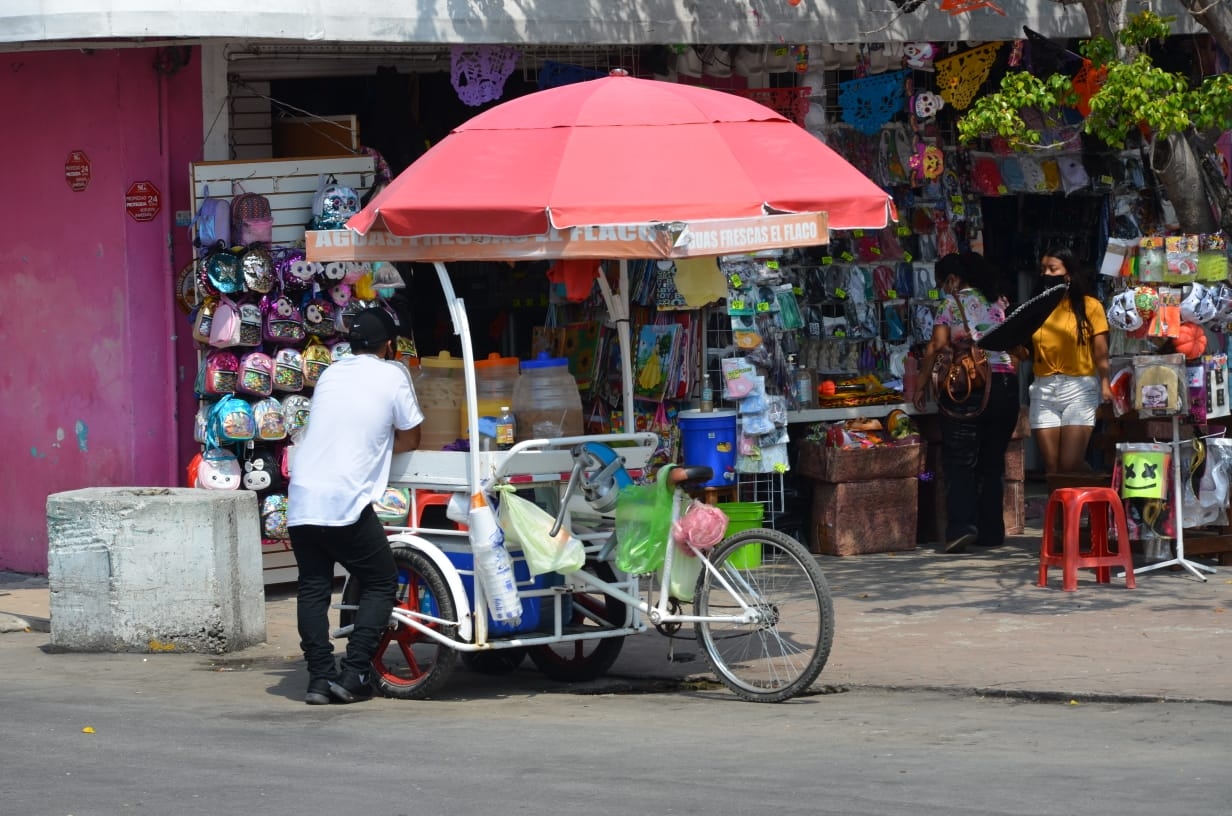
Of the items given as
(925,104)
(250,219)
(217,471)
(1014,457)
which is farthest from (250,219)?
(1014,457)

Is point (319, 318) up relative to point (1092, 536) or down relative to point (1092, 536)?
up

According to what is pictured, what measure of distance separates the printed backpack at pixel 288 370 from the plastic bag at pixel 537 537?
3.47 m

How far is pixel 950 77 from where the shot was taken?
13.1 metres

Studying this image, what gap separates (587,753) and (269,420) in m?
4.80

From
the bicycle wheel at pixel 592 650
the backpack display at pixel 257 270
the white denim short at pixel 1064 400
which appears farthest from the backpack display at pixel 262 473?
the white denim short at pixel 1064 400

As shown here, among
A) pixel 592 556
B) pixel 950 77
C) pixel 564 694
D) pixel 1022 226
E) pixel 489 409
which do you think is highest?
pixel 950 77

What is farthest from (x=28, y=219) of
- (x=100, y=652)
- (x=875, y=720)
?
(x=875, y=720)

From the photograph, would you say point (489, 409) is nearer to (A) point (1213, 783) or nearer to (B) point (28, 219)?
(A) point (1213, 783)

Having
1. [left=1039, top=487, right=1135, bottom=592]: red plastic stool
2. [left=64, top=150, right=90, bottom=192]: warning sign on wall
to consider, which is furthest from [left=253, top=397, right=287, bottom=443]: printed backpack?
[left=1039, top=487, right=1135, bottom=592]: red plastic stool

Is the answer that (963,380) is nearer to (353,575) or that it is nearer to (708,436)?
(708,436)

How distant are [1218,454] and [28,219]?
767 centimetres

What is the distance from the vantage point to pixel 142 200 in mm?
11555

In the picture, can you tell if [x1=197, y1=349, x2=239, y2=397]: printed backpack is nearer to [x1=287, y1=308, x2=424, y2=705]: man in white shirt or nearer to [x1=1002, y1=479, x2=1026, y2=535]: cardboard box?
[x1=287, y1=308, x2=424, y2=705]: man in white shirt

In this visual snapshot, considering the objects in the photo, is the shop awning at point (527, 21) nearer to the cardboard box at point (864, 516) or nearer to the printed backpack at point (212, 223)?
the printed backpack at point (212, 223)
